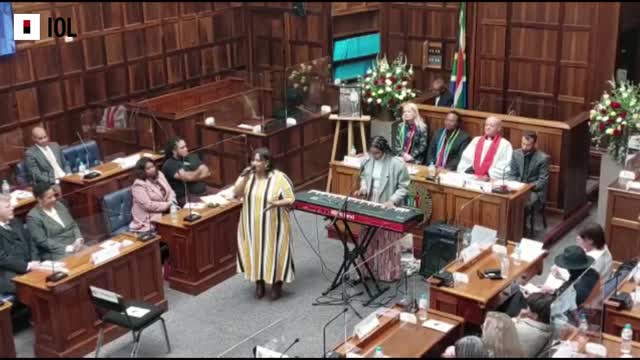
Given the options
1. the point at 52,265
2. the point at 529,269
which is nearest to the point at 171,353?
the point at 52,265

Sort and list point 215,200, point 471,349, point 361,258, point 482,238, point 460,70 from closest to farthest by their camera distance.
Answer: point 471,349 → point 482,238 → point 361,258 → point 215,200 → point 460,70


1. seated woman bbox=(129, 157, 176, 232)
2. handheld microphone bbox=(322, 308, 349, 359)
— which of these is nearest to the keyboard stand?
handheld microphone bbox=(322, 308, 349, 359)

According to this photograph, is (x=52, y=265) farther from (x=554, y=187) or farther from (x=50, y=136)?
(x=554, y=187)

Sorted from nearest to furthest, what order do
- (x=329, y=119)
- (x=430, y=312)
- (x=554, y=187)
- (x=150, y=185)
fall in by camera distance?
1. (x=430, y=312)
2. (x=150, y=185)
3. (x=554, y=187)
4. (x=329, y=119)

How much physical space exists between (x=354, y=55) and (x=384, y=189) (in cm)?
538

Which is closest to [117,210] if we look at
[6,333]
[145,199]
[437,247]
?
[145,199]

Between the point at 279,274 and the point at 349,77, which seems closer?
the point at 279,274

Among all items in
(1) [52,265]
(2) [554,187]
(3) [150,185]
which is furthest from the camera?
(2) [554,187]

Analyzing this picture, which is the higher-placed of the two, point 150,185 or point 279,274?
point 150,185

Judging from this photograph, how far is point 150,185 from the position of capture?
28.1ft

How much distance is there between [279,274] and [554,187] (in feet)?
11.7

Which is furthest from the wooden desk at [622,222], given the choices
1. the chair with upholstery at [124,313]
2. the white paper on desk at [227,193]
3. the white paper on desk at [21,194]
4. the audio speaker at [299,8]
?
the audio speaker at [299,8]

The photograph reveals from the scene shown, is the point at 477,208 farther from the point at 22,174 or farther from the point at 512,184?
the point at 22,174

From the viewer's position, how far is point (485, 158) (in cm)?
935
